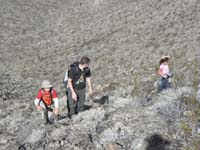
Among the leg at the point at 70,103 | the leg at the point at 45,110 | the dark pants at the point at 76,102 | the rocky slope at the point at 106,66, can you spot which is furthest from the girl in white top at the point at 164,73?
the leg at the point at 45,110

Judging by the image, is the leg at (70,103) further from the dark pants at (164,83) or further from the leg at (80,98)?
the dark pants at (164,83)

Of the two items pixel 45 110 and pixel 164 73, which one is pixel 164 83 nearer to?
pixel 164 73

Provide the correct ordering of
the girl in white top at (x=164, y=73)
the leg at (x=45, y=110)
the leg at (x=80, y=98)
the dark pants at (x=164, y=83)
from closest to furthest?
the leg at (x=45, y=110) → the leg at (x=80, y=98) → the girl in white top at (x=164, y=73) → the dark pants at (x=164, y=83)

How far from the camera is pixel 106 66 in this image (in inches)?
924

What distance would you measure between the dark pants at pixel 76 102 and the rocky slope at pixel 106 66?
1.08 feet

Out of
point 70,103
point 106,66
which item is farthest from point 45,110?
point 106,66

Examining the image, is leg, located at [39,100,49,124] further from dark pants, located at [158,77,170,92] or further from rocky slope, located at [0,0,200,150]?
dark pants, located at [158,77,170,92]

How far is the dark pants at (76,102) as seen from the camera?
14130 mm

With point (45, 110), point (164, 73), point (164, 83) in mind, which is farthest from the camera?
point (164, 83)

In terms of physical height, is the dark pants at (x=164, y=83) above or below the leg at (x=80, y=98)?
above

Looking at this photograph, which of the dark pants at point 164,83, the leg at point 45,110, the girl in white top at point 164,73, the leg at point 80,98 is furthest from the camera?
the dark pants at point 164,83

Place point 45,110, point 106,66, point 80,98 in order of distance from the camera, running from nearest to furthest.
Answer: point 45,110 < point 80,98 < point 106,66

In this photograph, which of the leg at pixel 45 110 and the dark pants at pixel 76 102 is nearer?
the leg at pixel 45 110

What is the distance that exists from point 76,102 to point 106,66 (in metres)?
9.05
